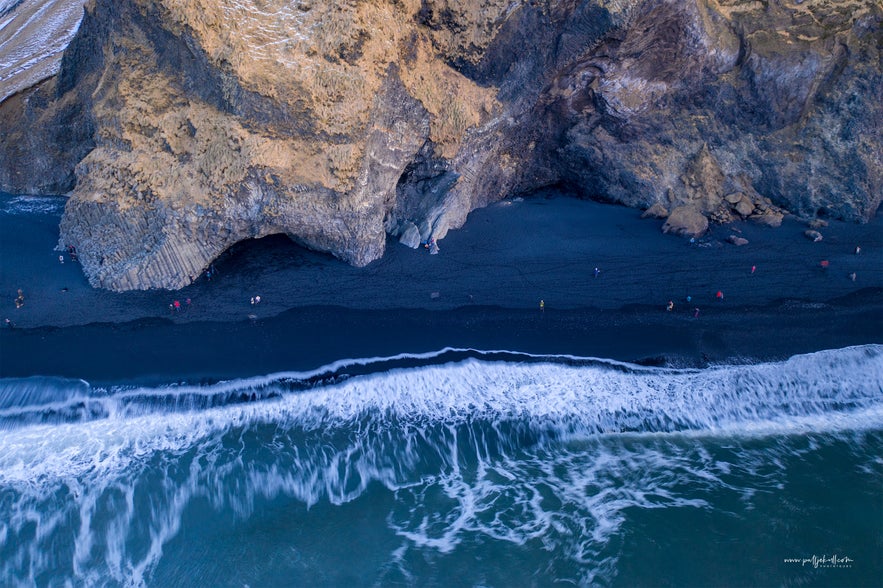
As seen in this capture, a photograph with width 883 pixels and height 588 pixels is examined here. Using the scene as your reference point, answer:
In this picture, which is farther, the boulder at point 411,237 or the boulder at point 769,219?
the boulder at point 769,219

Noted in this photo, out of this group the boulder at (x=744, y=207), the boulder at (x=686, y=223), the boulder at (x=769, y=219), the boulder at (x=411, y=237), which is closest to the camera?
the boulder at (x=411, y=237)

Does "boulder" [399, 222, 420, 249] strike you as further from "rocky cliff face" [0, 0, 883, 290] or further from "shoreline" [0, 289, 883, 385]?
"shoreline" [0, 289, 883, 385]

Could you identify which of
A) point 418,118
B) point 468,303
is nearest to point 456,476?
point 468,303

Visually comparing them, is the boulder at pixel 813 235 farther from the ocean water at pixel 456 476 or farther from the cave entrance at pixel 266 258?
the cave entrance at pixel 266 258

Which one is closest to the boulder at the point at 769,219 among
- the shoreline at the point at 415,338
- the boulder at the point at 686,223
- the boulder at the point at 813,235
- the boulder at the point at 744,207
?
the boulder at the point at 744,207

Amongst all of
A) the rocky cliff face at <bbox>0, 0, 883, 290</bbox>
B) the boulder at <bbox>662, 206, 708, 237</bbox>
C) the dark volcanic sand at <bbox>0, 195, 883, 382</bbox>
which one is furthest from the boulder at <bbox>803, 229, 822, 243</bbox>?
the boulder at <bbox>662, 206, 708, 237</bbox>

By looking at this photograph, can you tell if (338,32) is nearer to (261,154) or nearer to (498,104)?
(261,154)

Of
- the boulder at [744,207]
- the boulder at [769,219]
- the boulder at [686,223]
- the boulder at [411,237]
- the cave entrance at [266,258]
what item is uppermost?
the cave entrance at [266,258]
